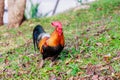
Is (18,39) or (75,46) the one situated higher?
(75,46)

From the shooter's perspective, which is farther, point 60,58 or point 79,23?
point 79,23

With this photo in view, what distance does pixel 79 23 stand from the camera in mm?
10672

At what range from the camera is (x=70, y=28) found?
396 inches

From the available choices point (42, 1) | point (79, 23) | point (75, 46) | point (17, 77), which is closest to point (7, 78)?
point (17, 77)

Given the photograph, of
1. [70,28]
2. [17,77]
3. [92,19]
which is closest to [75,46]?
[17,77]

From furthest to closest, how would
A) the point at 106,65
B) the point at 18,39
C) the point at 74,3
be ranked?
the point at 74,3
the point at 18,39
the point at 106,65

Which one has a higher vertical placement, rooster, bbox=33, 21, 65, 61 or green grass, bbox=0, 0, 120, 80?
rooster, bbox=33, 21, 65, 61

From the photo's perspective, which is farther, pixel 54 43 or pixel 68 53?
pixel 68 53

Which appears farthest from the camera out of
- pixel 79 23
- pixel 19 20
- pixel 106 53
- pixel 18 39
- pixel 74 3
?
pixel 74 3

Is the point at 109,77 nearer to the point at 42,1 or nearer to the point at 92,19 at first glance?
the point at 92,19

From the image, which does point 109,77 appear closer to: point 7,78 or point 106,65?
point 106,65

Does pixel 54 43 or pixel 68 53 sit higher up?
pixel 54 43

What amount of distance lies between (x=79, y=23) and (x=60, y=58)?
4067 mm

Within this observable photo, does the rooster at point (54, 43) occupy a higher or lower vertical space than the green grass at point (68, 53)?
higher
